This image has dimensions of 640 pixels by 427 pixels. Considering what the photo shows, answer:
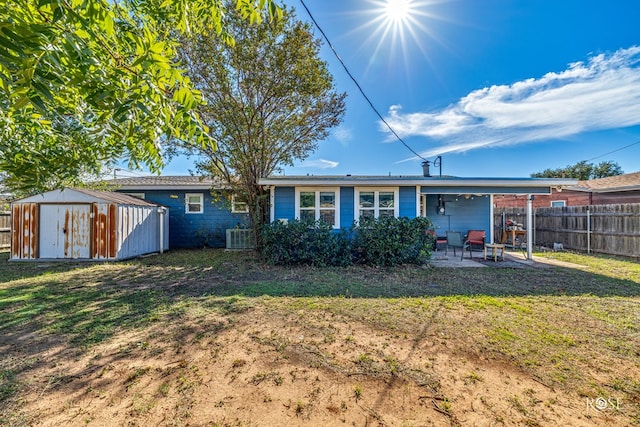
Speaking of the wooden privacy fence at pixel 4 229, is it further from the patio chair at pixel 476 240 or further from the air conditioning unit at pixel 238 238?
the patio chair at pixel 476 240

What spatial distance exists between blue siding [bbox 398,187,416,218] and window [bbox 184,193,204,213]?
8899 millimetres

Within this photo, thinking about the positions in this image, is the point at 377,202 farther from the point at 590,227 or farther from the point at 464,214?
the point at 590,227

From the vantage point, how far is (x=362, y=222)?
326 inches

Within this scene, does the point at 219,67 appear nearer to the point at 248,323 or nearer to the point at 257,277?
the point at 257,277

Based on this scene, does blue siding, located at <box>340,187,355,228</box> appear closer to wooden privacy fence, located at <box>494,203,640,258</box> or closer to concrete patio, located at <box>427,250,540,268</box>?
concrete patio, located at <box>427,250,540,268</box>

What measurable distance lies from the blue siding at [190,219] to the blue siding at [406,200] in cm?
703

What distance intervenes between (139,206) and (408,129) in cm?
1135

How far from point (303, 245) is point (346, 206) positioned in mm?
2001

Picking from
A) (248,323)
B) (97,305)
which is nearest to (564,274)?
(248,323)

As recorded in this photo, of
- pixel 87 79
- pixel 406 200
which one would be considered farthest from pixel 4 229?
pixel 406 200

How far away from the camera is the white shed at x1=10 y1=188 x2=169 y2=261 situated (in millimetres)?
9023

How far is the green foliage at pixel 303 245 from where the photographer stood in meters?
7.88

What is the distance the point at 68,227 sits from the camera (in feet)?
30.1

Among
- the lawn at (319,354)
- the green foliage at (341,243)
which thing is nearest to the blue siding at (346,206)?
the green foliage at (341,243)
